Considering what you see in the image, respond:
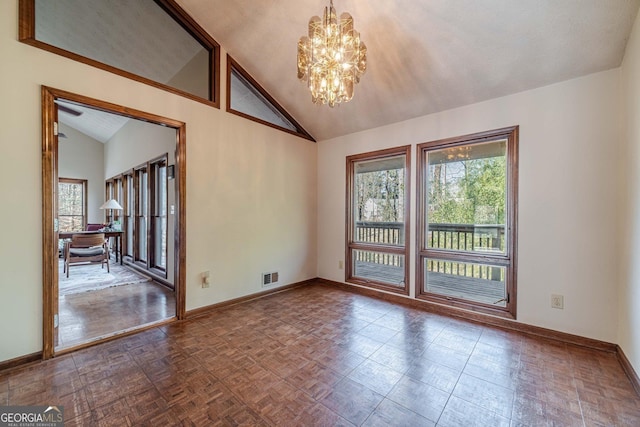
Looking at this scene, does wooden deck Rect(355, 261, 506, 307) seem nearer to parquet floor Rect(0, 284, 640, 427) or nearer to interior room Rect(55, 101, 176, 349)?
parquet floor Rect(0, 284, 640, 427)

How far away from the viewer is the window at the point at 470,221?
114 inches

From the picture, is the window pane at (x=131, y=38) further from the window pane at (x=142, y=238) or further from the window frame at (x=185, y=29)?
the window pane at (x=142, y=238)

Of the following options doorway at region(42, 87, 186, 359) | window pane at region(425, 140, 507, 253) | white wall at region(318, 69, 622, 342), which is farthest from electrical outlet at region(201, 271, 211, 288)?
white wall at region(318, 69, 622, 342)

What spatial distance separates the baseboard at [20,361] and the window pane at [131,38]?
2512mm

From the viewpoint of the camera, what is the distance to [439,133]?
3326mm

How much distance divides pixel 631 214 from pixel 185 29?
15.3ft

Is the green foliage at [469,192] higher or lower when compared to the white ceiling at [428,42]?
lower

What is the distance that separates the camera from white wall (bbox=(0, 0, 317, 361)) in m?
1.99

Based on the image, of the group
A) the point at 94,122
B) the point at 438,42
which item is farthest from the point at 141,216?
the point at 438,42

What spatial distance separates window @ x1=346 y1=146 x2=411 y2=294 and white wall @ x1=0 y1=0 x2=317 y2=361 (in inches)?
30.0

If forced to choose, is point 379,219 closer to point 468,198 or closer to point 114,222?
point 468,198

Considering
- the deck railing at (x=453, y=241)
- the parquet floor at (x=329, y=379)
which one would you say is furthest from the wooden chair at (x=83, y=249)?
the deck railing at (x=453, y=241)

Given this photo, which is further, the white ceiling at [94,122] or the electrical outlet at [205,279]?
the white ceiling at [94,122]

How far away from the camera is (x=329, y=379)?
1.91 metres
